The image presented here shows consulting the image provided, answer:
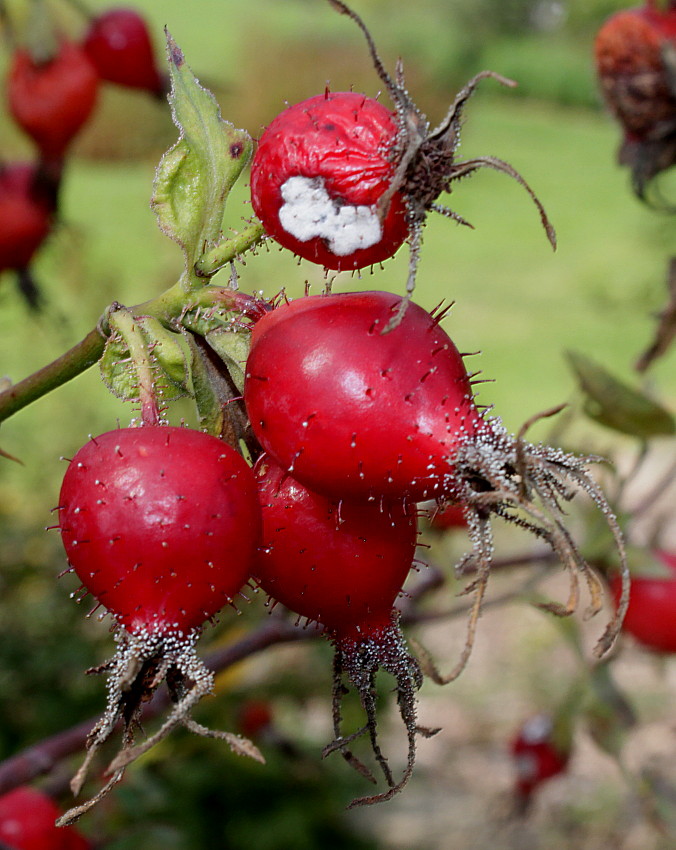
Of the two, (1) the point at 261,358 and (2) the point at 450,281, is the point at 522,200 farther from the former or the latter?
(1) the point at 261,358

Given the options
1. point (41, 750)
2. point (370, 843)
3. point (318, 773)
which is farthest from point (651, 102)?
point (370, 843)

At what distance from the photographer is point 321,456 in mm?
634

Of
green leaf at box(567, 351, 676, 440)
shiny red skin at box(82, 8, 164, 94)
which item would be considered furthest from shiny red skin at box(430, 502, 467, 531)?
shiny red skin at box(82, 8, 164, 94)

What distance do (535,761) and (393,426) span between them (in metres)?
1.47

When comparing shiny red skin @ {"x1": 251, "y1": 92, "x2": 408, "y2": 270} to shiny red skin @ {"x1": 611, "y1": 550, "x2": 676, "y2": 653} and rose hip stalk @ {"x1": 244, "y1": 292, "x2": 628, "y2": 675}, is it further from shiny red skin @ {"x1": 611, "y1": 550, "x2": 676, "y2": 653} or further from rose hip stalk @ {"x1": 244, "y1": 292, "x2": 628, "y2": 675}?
shiny red skin @ {"x1": 611, "y1": 550, "x2": 676, "y2": 653}

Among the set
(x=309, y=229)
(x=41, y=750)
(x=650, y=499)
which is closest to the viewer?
(x=309, y=229)

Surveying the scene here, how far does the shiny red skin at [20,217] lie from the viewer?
1.79 metres

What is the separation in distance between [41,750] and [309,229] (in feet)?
2.35

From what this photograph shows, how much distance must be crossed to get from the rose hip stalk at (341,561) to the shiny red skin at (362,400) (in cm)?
3

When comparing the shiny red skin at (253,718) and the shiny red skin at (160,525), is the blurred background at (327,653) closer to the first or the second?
the shiny red skin at (253,718)

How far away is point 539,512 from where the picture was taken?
0.64 metres

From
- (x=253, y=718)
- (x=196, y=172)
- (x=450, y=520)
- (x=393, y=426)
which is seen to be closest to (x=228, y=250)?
(x=196, y=172)

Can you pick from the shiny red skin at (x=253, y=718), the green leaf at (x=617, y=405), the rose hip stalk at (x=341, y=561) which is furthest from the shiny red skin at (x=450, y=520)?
the rose hip stalk at (x=341, y=561)

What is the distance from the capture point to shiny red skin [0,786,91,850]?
3.84ft
